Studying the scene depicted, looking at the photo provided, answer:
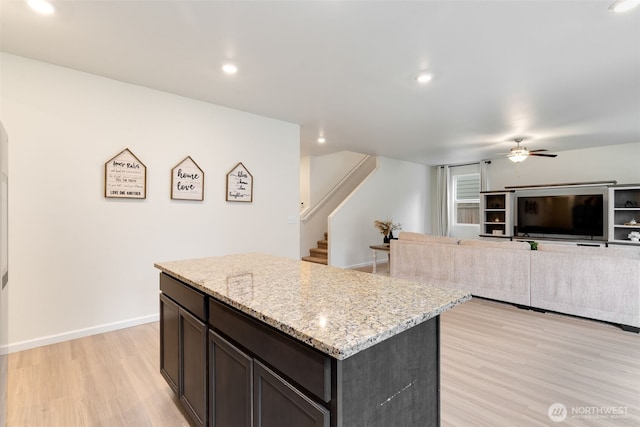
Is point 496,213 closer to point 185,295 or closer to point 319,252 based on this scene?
point 319,252

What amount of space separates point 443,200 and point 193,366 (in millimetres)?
8299

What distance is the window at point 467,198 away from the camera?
8320 mm

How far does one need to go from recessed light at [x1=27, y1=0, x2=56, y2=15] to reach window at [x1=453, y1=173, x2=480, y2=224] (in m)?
8.71

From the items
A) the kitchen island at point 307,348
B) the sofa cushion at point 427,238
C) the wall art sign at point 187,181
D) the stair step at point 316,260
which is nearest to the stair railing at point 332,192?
the stair step at point 316,260

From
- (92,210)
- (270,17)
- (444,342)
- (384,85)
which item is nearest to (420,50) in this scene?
(384,85)

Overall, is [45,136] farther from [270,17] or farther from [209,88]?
[270,17]

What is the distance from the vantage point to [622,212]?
5.95 meters

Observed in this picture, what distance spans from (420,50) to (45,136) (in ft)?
11.2

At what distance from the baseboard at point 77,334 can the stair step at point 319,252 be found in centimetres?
378

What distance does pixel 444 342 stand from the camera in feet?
9.37

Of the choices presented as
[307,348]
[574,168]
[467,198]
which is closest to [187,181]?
[307,348]

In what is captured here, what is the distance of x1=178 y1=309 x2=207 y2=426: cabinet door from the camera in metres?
1.52

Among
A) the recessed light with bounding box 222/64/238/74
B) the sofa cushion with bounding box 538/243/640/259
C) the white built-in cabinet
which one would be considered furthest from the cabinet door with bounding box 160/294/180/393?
the white built-in cabinet

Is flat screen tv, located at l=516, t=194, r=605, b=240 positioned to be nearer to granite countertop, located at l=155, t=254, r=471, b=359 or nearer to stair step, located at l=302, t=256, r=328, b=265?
stair step, located at l=302, t=256, r=328, b=265
